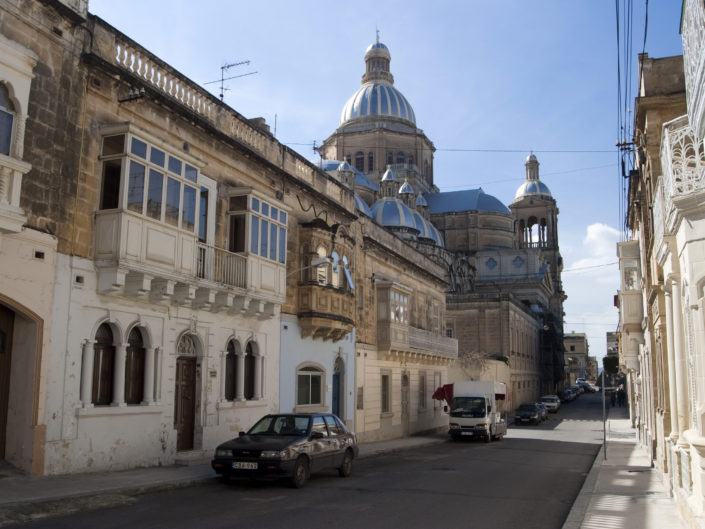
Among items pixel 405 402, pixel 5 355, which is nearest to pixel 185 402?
pixel 5 355

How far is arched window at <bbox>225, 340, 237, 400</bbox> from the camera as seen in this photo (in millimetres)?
17203

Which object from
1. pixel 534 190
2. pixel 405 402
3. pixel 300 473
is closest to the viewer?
pixel 300 473

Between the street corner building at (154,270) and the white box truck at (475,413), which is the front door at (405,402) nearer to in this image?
the street corner building at (154,270)

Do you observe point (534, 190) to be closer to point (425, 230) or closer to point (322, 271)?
point (425, 230)

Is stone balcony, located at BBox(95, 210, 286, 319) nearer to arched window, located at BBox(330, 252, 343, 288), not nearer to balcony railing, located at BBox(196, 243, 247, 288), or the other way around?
balcony railing, located at BBox(196, 243, 247, 288)

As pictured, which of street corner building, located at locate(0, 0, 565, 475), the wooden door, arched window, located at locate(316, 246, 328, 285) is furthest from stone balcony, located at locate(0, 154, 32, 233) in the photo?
arched window, located at locate(316, 246, 328, 285)

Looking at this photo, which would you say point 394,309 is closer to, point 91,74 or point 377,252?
point 377,252

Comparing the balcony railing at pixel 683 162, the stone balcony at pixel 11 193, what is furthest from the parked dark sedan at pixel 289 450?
the balcony railing at pixel 683 162

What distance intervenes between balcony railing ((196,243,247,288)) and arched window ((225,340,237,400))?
1806mm

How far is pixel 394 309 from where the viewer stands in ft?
92.9

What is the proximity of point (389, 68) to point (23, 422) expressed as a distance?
75353 millimetres

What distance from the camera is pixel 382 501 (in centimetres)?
1135

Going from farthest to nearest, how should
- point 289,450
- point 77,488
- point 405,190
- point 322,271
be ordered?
point 405,190, point 322,271, point 289,450, point 77,488

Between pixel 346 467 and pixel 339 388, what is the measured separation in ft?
28.9
